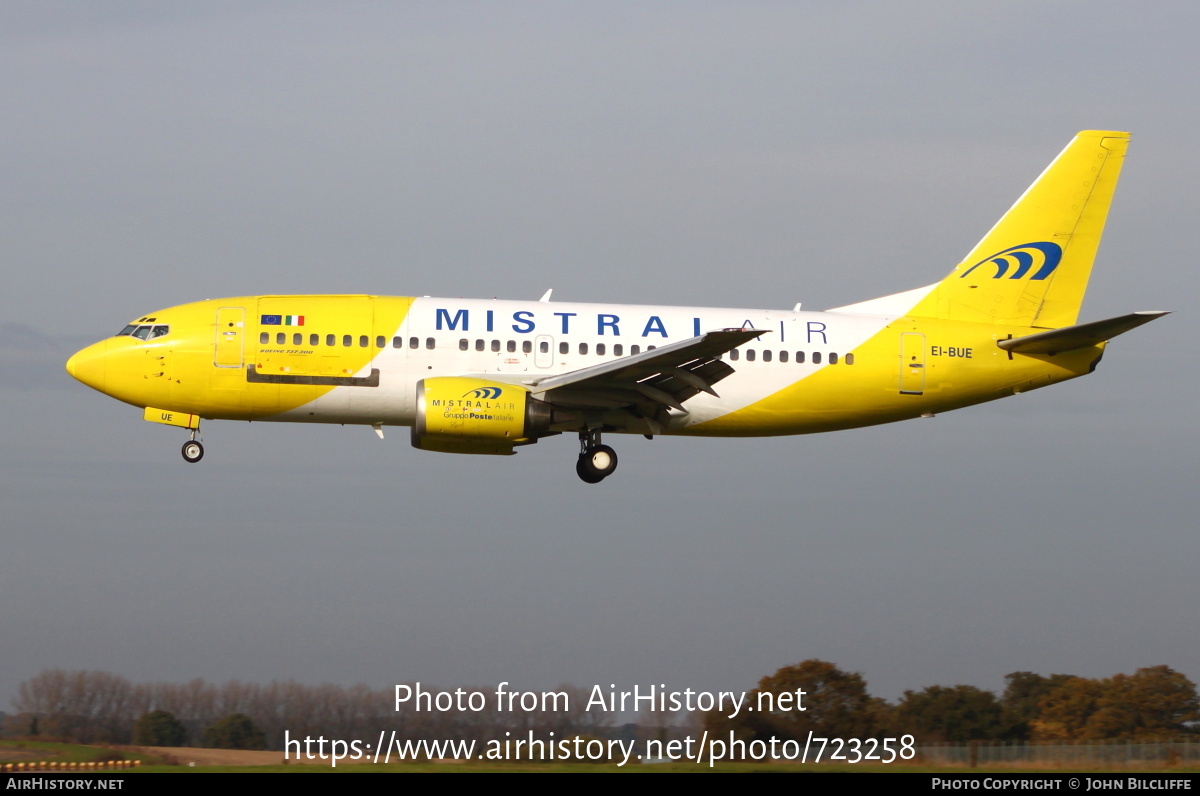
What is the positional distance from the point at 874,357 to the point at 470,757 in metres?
14.6

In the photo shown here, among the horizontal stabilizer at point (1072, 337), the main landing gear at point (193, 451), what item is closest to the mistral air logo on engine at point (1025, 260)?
the horizontal stabilizer at point (1072, 337)

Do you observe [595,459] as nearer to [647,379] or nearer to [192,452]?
[647,379]

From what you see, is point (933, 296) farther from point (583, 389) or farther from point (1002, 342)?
point (583, 389)

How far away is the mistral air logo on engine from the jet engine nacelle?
12435mm

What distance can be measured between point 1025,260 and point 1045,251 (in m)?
0.62

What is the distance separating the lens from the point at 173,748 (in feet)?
85.9

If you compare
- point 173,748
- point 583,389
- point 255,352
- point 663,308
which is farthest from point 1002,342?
point 173,748

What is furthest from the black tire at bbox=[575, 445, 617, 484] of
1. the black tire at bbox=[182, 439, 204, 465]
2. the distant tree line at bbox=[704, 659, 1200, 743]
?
the black tire at bbox=[182, 439, 204, 465]

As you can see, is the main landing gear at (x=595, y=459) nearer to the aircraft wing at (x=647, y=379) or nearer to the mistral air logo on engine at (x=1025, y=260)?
the aircraft wing at (x=647, y=379)

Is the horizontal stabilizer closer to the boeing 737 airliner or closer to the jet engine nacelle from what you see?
the boeing 737 airliner

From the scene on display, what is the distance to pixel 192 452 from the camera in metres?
33.2

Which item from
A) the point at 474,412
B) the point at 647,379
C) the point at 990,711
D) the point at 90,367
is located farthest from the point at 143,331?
the point at 990,711

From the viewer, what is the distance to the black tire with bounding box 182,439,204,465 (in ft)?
109
